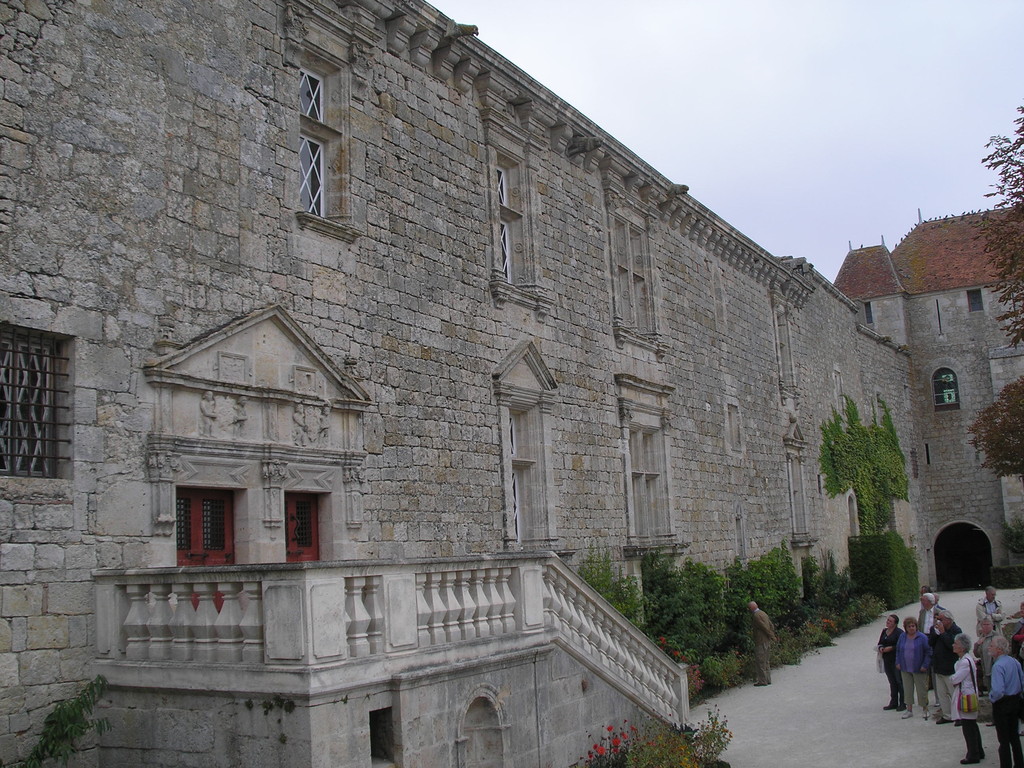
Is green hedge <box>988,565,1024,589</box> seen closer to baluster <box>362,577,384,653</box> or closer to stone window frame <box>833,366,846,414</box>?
stone window frame <box>833,366,846,414</box>

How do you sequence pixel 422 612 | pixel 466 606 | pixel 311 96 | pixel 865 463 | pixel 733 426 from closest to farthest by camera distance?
pixel 422 612
pixel 466 606
pixel 311 96
pixel 733 426
pixel 865 463

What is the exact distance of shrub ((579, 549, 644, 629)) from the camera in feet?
42.5

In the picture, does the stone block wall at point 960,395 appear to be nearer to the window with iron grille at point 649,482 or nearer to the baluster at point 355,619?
the window with iron grille at point 649,482

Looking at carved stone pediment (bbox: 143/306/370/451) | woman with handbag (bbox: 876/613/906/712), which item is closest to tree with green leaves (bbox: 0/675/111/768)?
carved stone pediment (bbox: 143/306/370/451)

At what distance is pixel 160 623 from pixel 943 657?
810 cm

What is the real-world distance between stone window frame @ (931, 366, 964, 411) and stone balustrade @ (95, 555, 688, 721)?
94.7ft

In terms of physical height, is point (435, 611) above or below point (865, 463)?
below

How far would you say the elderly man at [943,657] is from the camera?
10.8 metres

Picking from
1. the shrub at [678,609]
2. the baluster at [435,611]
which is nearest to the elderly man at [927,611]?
the shrub at [678,609]

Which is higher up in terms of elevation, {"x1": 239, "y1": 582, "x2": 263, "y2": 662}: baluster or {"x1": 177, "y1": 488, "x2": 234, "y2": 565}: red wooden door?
{"x1": 177, "y1": 488, "x2": 234, "y2": 565}: red wooden door

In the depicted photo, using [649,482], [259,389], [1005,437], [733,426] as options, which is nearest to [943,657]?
[649,482]

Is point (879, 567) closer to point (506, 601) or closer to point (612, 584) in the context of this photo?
point (612, 584)

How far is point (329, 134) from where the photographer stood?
9898 mm

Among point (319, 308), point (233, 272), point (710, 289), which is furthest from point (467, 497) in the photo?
point (710, 289)
